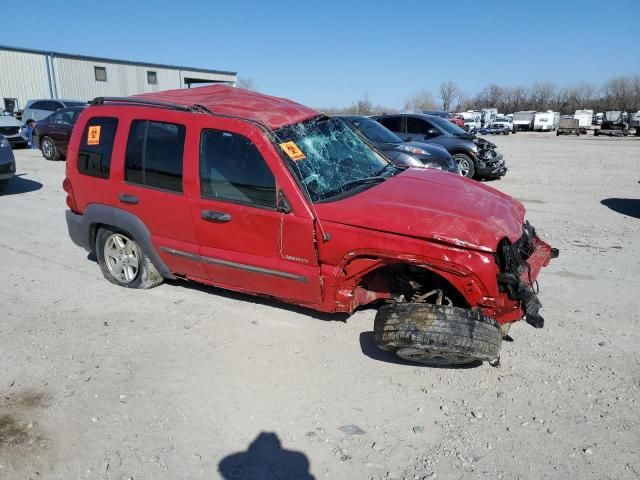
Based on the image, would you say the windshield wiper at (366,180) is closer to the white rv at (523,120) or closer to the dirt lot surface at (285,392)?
Answer: the dirt lot surface at (285,392)

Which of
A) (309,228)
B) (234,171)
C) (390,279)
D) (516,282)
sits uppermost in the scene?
(234,171)

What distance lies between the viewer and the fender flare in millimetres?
4652

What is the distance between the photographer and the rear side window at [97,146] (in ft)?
15.5

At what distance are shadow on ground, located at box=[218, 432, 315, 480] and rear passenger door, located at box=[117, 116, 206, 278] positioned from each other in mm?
1933

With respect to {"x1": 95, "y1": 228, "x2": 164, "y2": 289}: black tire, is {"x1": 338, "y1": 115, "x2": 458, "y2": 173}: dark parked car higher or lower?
higher

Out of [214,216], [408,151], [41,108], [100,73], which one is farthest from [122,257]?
[100,73]

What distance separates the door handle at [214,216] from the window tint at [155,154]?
1.11ft

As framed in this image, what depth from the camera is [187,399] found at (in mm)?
3342

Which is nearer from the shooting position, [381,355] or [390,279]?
[381,355]

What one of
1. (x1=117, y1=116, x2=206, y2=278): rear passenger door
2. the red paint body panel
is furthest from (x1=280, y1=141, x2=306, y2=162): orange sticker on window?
(x1=117, y1=116, x2=206, y2=278): rear passenger door

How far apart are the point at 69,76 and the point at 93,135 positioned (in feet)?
114

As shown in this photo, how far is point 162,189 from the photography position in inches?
172

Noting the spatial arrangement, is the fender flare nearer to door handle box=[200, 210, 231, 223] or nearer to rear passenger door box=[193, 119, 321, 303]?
rear passenger door box=[193, 119, 321, 303]

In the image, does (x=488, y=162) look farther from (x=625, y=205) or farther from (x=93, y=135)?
(x=93, y=135)
